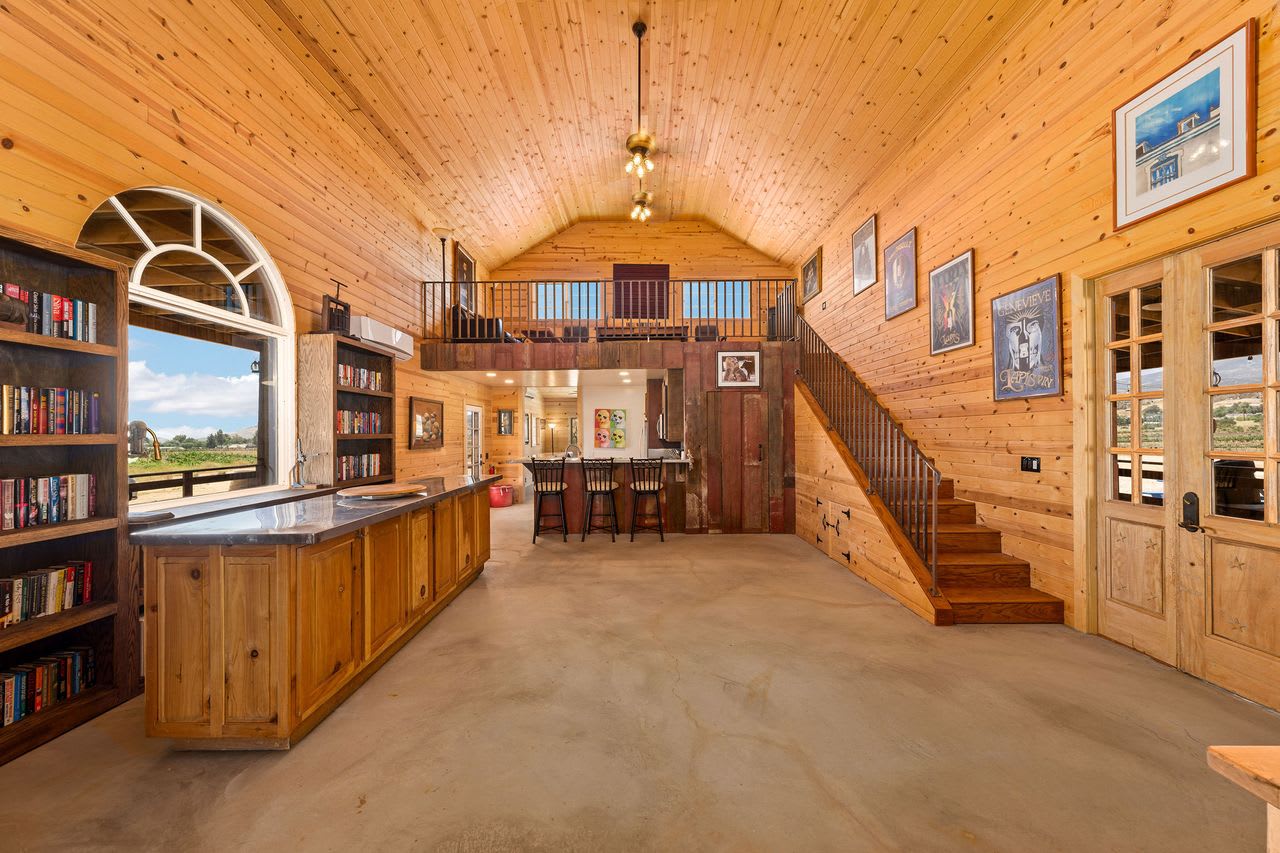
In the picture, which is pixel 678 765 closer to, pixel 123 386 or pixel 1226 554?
pixel 1226 554

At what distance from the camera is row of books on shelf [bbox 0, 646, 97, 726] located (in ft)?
7.07

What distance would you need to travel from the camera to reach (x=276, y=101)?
165 inches

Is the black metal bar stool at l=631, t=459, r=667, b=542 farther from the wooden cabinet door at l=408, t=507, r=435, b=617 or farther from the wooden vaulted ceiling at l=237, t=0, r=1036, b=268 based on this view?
the wooden vaulted ceiling at l=237, t=0, r=1036, b=268

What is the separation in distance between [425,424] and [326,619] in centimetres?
480

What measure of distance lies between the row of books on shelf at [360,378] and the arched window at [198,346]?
42 cm

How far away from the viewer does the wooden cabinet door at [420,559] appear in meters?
3.29

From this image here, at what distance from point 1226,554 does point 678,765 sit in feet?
10.1

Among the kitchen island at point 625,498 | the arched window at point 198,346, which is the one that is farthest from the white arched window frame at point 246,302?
the kitchen island at point 625,498

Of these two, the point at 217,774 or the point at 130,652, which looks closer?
the point at 217,774

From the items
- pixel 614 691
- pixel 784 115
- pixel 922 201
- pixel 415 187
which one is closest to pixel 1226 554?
pixel 614 691

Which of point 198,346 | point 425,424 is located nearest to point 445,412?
point 425,424

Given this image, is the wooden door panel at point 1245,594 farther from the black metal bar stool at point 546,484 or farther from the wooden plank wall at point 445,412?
the wooden plank wall at point 445,412

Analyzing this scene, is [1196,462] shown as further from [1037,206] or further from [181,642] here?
[181,642]

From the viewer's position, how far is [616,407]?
10602 millimetres
